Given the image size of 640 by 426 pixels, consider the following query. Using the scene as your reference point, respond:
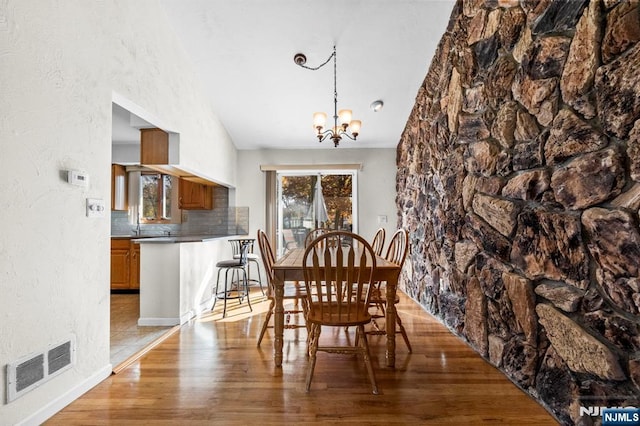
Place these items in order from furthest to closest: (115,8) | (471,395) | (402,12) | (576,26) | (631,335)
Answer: (402,12) < (115,8) < (471,395) < (576,26) < (631,335)

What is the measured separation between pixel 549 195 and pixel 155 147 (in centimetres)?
343

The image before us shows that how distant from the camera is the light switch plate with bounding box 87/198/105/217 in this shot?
208cm

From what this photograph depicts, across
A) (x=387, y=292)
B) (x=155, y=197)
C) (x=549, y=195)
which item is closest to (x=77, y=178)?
(x=387, y=292)

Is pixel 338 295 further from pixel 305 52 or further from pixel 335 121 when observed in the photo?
pixel 305 52

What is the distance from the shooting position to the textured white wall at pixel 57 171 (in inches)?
61.9

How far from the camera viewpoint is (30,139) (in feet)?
5.47

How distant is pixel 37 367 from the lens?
1693mm

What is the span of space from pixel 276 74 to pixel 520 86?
2.60 m

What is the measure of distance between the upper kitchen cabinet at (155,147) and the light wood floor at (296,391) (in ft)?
5.98

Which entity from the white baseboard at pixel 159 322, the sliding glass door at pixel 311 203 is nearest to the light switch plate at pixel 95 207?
the white baseboard at pixel 159 322

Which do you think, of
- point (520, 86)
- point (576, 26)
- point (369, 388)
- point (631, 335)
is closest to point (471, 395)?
point (369, 388)

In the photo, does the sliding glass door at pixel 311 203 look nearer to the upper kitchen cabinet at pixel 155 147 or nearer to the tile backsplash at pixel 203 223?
the tile backsplash at pixel 203 223

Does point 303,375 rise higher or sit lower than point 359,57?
lower

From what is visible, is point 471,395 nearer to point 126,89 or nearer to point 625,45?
point 625,45
